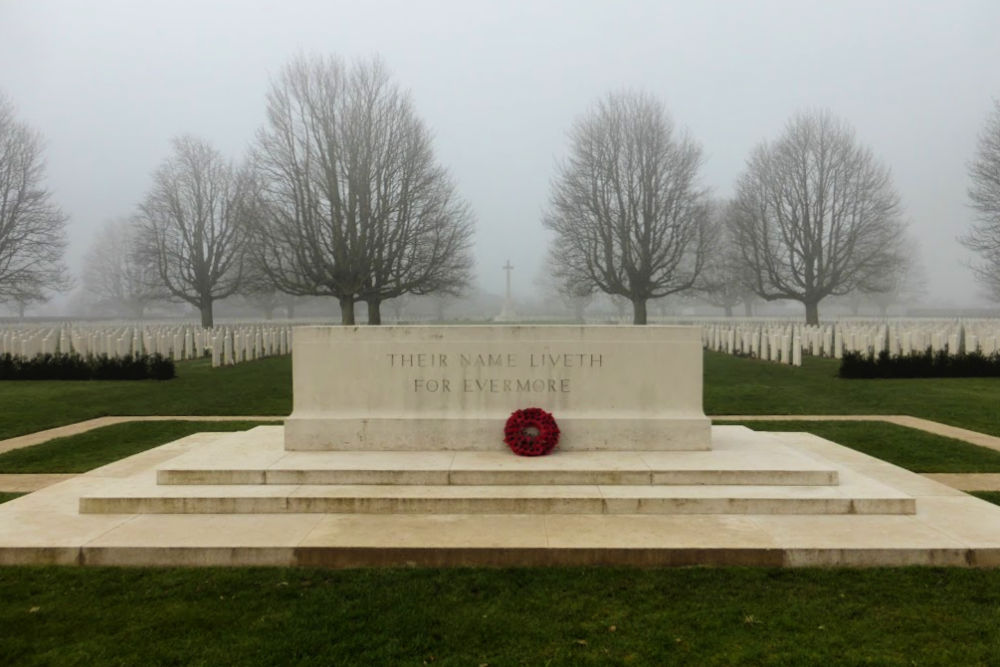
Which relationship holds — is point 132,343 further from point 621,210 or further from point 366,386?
point 621,210

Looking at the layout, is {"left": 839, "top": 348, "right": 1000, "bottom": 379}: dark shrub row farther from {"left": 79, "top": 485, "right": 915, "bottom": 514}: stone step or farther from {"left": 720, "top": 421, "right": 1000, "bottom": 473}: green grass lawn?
{"left": 79, "top": 485, "right": 915, "bottom": 514}: stone step

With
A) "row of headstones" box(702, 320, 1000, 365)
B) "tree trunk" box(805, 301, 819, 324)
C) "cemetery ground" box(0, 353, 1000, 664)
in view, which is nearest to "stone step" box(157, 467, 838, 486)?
"cemetery ground" box(0, 353, 1000, 664)

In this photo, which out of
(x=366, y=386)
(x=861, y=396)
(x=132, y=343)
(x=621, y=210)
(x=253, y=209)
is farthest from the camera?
(x=621, y=210)

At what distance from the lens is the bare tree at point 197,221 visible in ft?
105

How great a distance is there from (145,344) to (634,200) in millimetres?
19548

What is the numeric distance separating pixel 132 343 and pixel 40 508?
16.8 m

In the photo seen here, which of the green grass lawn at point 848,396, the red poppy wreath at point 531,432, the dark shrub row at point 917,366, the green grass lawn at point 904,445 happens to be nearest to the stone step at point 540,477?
the red poppy wreath at point 531,432

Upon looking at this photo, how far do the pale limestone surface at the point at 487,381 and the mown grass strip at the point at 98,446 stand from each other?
121 inches

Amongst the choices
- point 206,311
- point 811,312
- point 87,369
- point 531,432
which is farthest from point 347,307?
point 811,312

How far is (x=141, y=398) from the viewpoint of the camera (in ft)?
42.4

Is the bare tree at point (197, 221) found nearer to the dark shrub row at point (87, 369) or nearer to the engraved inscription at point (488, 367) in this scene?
the dark shrub row at point (87, 369)

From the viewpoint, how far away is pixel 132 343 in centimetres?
2011

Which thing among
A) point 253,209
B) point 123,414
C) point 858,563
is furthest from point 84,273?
point 858,563

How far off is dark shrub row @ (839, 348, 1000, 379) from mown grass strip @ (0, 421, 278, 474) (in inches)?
540
